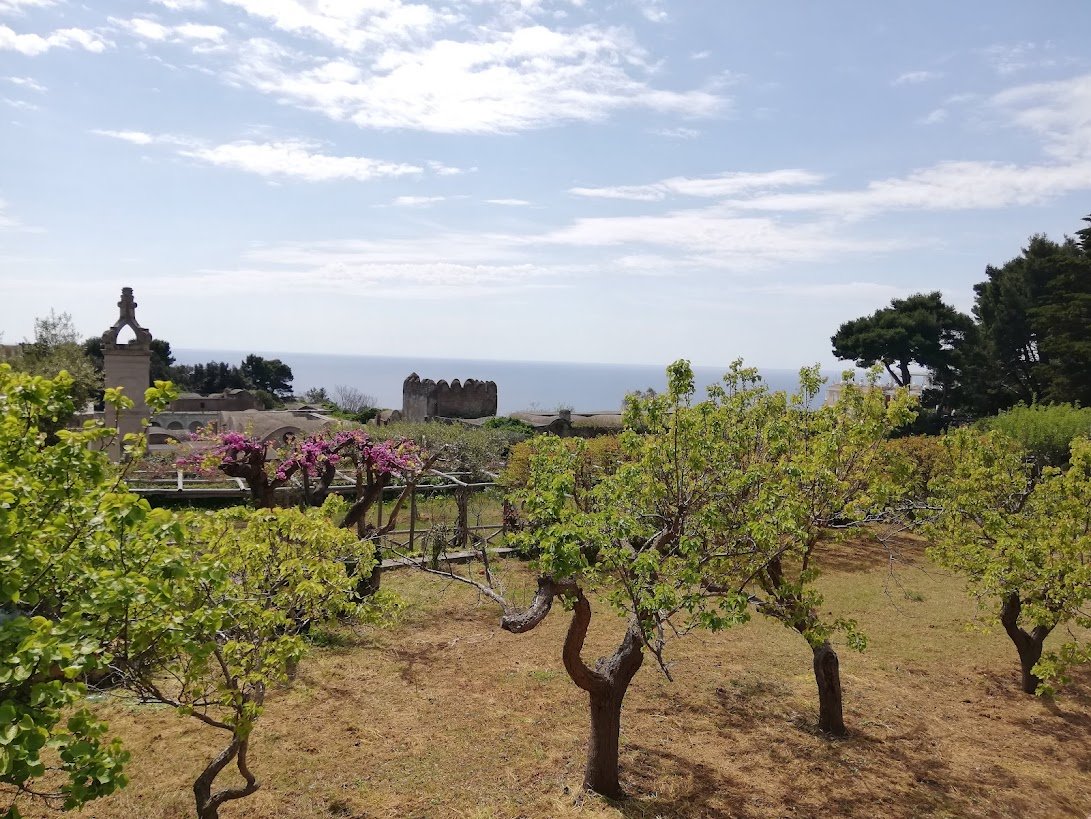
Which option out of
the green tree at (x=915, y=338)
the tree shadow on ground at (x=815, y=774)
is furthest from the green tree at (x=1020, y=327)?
the tree shadow on ground at (x=815, y=774)

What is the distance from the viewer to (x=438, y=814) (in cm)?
736

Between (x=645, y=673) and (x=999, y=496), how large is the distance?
6497mm

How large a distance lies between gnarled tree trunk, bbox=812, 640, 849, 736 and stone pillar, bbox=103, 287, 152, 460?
2168cm

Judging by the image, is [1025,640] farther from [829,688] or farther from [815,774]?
[815,774]

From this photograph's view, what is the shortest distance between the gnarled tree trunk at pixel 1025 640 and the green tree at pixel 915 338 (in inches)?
1311

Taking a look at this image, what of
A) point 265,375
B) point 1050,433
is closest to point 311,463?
point 1050,433

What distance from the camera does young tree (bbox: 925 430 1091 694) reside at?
9.19 metres

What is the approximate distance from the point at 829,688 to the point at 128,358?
22.8m

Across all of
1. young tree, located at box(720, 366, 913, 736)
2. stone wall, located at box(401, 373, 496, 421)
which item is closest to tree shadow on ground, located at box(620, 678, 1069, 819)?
young tree, located at box(720, 366, 913, 736)

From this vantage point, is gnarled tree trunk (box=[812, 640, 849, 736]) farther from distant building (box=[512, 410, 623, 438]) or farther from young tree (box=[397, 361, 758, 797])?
distant building (box=[512, 410, 623, 438])

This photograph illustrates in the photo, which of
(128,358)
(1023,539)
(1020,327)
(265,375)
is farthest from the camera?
(265,375)

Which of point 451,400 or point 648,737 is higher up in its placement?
point 451,400

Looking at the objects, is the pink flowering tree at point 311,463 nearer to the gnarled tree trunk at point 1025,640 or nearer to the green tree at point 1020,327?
the gnarled tree trunk at point 1025,640

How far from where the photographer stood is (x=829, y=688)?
9438mm
